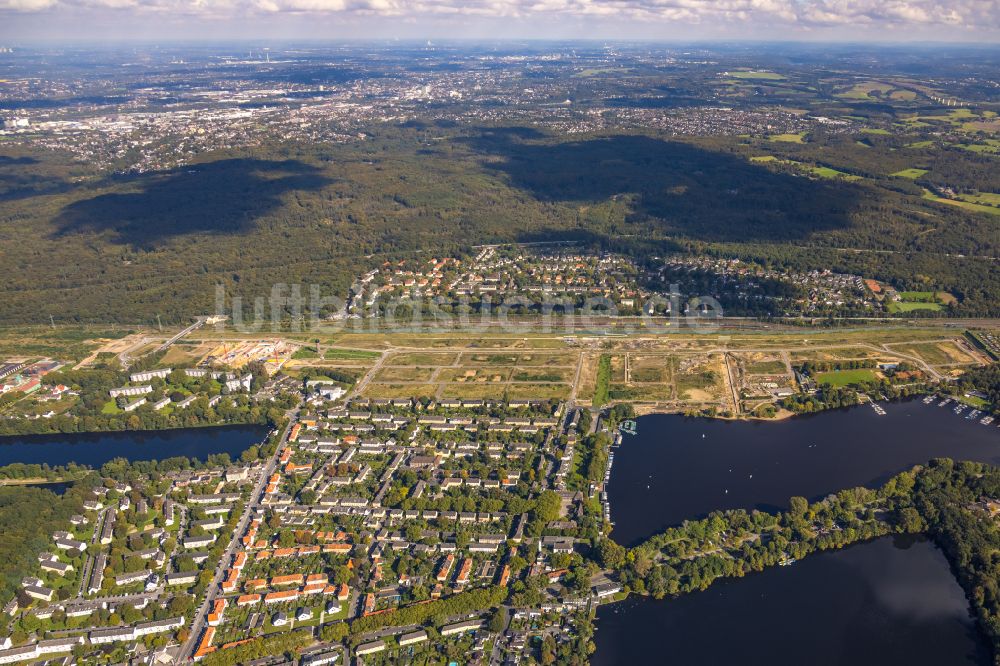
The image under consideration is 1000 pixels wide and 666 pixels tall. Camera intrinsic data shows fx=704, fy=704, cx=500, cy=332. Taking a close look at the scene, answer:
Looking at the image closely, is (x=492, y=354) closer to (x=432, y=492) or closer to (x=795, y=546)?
(x=432, y=492)

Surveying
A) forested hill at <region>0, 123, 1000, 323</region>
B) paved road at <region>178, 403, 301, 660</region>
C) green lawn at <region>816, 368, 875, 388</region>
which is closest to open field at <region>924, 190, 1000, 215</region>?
forested hill at <region>0, 123, 1000, 323</region>

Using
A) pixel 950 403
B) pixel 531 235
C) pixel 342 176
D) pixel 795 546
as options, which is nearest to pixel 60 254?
pixel 342 176

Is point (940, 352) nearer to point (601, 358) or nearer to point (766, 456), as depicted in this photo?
point (766, 456)

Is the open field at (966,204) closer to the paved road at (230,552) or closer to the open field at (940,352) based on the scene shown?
the open field at (940,352)

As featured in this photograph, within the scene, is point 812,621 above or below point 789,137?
below

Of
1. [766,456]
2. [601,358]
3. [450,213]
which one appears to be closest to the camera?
[766,456]

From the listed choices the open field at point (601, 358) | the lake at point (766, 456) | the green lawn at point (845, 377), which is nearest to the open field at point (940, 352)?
the open field at point (601, 358)

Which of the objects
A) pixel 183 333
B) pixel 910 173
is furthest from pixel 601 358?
pixel 910 173
